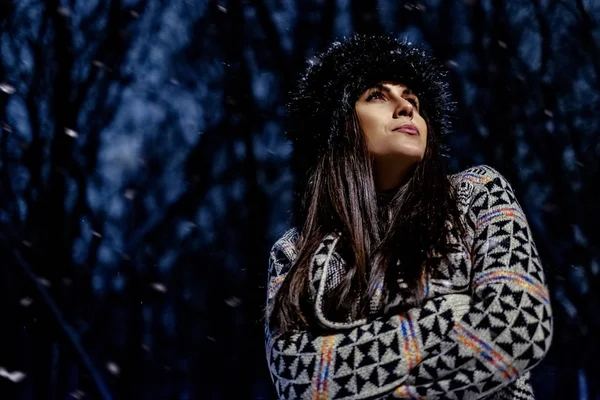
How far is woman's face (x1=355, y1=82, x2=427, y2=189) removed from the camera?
127 centimetres

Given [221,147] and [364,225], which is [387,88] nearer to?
[364,225]

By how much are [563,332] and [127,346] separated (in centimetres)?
288

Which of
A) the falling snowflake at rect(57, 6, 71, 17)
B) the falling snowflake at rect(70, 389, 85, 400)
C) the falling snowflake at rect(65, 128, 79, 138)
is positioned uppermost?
the falling snowflake at rect(57, 6, 71, 17)

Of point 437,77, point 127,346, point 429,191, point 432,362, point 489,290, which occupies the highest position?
point 437,77

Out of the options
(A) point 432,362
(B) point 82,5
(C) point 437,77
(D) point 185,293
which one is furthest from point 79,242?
(A) point 432,362

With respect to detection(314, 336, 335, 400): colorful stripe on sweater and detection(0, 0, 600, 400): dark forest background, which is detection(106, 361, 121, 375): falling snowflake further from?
detection(314, 336, 335, 400): colorful stripe on sweater

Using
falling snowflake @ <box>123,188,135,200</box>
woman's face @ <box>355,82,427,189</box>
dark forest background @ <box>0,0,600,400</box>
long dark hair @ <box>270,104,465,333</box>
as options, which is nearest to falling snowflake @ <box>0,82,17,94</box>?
dark forest background @ <box>0,0,600,400</box>

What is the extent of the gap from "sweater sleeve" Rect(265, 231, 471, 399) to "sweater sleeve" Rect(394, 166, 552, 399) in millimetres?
28

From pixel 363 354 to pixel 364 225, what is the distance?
427 millimetres

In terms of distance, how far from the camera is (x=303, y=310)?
1.11 m

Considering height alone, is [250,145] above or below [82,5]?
below

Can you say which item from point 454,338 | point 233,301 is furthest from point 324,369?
point 233,301

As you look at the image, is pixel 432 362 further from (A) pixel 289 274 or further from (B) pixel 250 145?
(B) pixel 250 145

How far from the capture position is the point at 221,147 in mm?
3098
